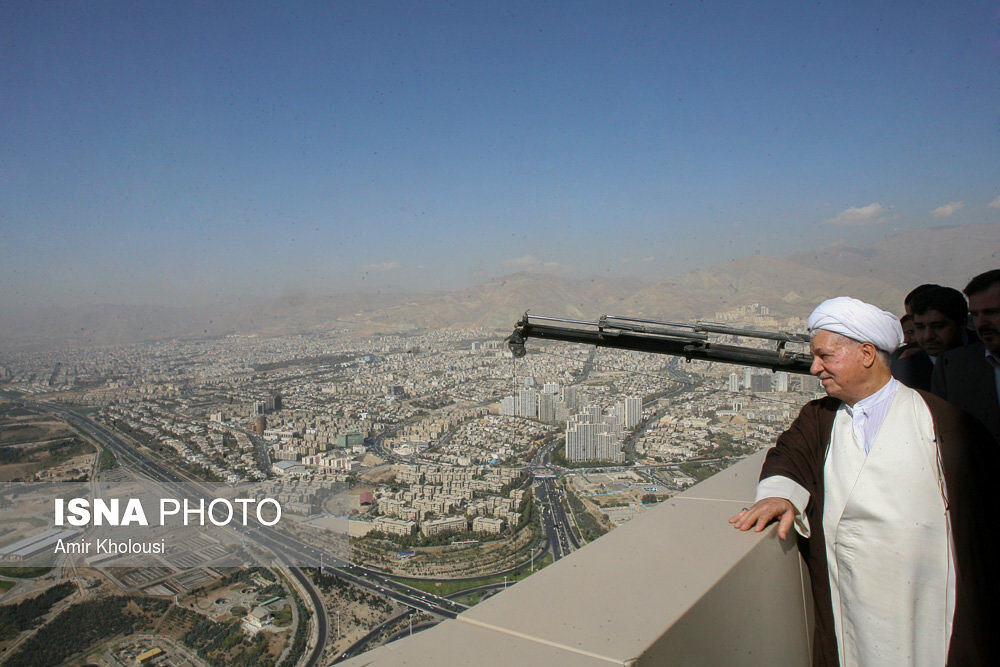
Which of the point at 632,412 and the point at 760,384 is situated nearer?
the point at 632,412

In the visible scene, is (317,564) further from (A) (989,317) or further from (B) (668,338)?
(A) (989,317)

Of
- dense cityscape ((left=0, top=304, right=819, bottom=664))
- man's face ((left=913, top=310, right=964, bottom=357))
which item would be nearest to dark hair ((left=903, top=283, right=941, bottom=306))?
man's face ((left=913, top=310, right=964, bottom=357))

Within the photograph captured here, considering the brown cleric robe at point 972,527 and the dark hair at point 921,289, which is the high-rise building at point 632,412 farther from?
the brown cleric robe at point 972,527

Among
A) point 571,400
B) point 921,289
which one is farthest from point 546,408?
point 921,289

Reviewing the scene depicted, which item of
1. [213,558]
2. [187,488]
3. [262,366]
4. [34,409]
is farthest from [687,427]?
[262,366]

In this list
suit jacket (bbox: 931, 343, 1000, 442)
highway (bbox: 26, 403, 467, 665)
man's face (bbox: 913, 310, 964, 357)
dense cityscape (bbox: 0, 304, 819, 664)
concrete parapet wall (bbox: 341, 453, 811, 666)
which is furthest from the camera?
dense cityscape (bbox: 0, 304, 819, 664)

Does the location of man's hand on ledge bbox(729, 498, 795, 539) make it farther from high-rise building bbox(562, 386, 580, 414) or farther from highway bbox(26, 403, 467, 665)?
high-rise building bbox(562, 386, 580, 414)
